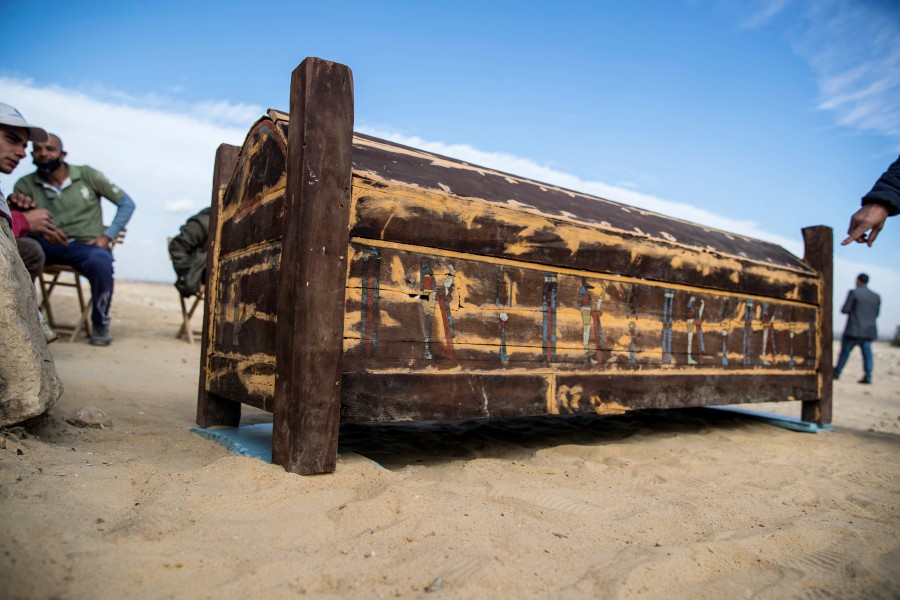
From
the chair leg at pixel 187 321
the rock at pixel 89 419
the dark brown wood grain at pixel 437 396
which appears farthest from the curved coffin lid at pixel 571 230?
the chair leg at pixel 187 321

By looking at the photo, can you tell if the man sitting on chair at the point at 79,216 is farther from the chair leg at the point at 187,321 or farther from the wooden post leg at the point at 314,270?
the wooden post leg at the point at 314,270

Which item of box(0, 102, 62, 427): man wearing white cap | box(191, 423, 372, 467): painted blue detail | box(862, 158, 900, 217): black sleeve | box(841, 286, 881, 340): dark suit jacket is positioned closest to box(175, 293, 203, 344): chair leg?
box(191, 423, 372, 467): painted blue detail

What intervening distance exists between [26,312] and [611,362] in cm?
250

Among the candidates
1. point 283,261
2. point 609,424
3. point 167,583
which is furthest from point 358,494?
point 609,424

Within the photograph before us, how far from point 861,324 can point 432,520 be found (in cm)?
1008

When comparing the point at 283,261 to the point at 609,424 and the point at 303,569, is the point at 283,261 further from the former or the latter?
the point at 609,424

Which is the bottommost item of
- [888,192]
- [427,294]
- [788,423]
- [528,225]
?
[788,423]

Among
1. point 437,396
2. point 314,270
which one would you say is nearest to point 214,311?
point 314,270

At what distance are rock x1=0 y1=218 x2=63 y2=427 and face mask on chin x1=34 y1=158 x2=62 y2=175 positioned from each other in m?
4.06

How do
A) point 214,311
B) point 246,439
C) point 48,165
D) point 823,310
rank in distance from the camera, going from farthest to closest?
point 48,165 < point 823,310 < point 214,311 < point 246,439

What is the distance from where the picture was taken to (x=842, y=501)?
2.41 metres

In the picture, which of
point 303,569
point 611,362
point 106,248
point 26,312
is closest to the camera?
point 303,569

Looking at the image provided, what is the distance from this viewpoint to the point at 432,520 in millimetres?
1748

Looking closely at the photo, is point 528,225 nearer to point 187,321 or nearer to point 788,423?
point 788,423
